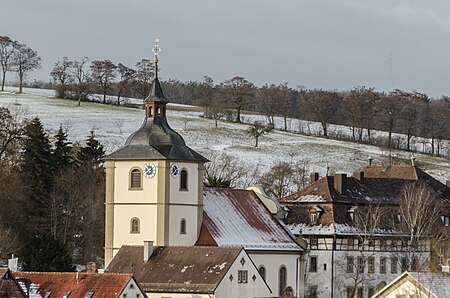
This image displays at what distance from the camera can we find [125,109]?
509 feet

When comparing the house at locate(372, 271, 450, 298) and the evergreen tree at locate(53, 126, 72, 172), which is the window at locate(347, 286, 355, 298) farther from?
the house at locate(372, 271, 450, 298)

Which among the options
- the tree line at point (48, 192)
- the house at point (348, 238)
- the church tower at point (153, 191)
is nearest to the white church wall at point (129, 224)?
the church tower at point (153, 191)

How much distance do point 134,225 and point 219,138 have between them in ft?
230

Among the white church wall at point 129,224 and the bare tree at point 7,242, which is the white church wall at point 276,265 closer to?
the white church wall at point 129,224

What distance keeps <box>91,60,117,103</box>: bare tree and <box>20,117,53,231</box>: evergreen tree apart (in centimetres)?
6249

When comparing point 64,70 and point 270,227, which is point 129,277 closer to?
point 270,227

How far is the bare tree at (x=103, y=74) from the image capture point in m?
160

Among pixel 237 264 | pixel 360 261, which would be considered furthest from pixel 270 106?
pixel 237 264

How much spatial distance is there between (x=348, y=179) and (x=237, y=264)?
1034 inches

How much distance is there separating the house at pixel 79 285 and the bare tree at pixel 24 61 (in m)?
98.2

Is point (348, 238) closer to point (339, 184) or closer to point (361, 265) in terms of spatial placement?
point (361, 265)

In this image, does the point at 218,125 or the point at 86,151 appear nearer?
the point at 86,151

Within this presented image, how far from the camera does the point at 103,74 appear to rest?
525 ft

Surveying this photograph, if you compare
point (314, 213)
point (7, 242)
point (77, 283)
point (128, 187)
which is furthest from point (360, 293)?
point (77, 283)
